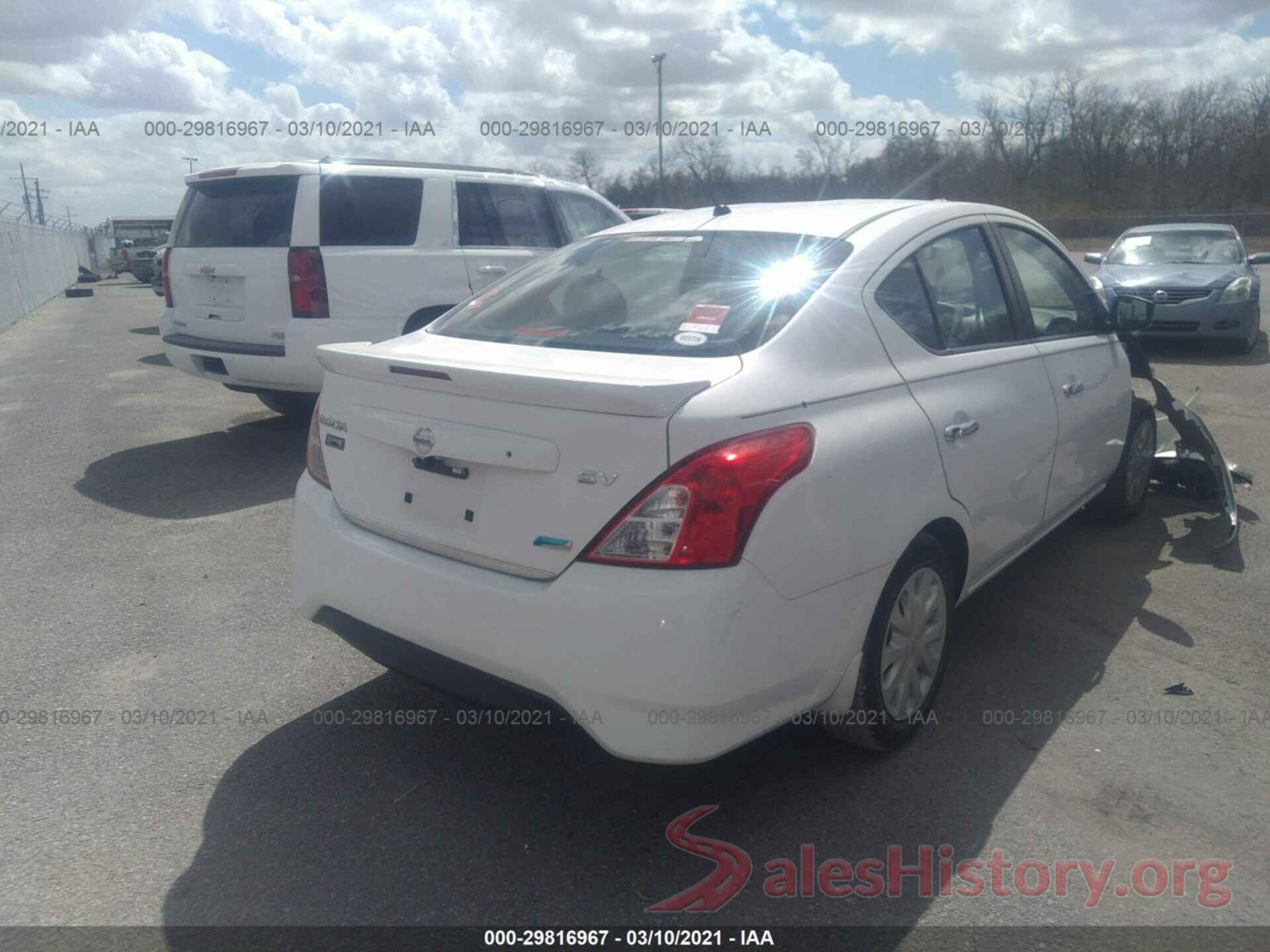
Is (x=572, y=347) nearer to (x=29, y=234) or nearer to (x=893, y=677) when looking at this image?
(x=893, y=677)

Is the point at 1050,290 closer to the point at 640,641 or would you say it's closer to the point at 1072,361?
the point at 1072,361

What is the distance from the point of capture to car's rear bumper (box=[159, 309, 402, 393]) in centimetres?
693

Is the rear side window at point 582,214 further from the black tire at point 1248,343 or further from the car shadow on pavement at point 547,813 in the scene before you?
the black tire at point 1248,343

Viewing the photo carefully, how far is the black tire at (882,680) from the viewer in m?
2.99

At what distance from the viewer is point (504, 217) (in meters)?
8.05

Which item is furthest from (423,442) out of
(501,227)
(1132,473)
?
(501,227)

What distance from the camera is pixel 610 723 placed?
2.59 m

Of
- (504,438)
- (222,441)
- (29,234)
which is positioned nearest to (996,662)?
(504,438)

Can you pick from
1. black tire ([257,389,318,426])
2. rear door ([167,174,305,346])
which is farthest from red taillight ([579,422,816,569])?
black tire ([257,389,318,426])

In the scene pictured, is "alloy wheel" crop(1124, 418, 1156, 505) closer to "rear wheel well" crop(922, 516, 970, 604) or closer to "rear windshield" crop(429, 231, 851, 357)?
"rear wheel well" crop(922, 516, 970, 604)

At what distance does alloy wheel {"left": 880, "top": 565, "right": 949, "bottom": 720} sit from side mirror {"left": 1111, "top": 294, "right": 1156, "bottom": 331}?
2.35 m

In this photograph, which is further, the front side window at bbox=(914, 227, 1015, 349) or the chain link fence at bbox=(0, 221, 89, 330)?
the chain link fence at bbox=(0, 221, 89, 330)

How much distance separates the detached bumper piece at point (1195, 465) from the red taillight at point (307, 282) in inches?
205

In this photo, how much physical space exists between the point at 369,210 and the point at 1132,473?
17.1ft
